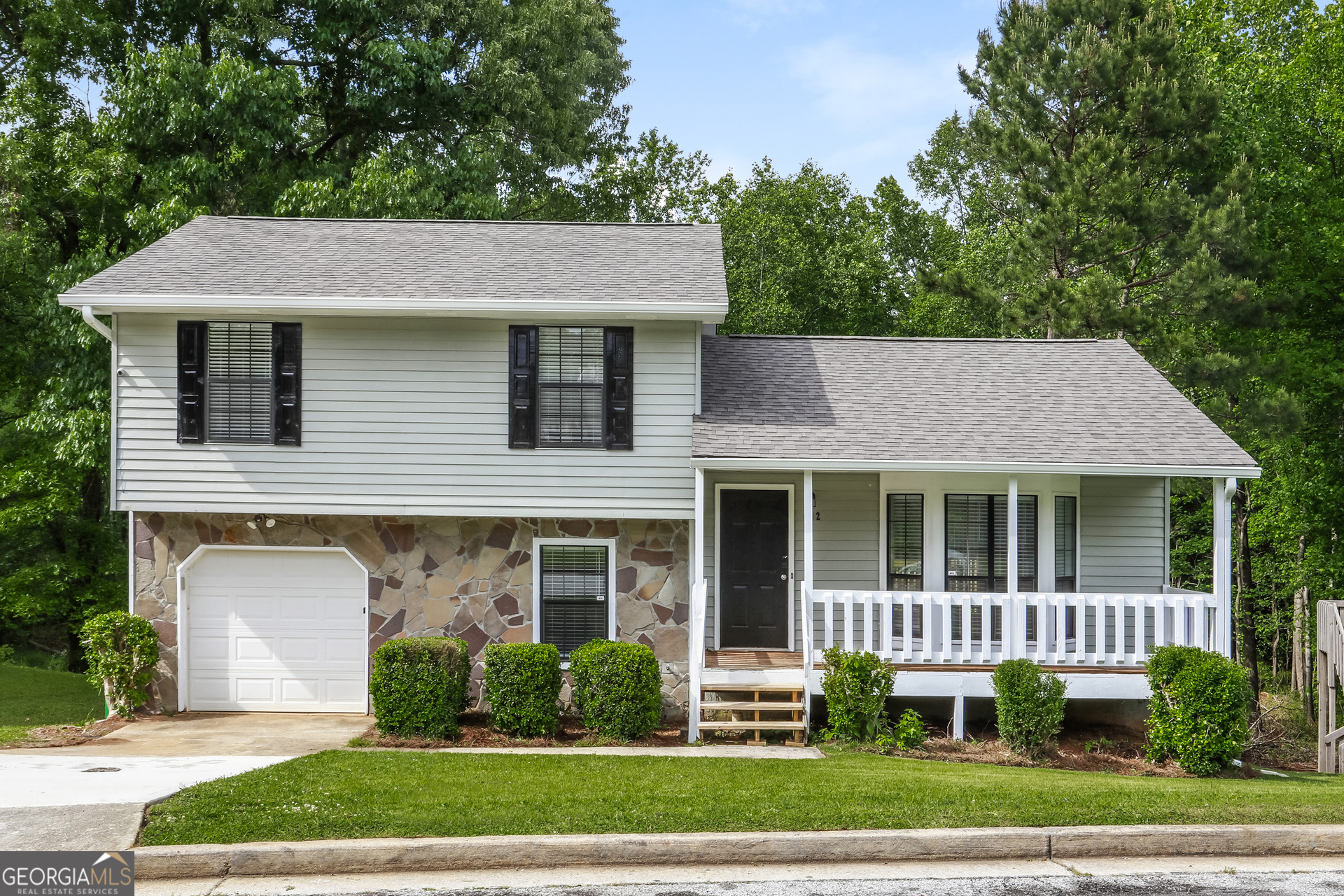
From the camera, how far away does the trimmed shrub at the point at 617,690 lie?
991cm

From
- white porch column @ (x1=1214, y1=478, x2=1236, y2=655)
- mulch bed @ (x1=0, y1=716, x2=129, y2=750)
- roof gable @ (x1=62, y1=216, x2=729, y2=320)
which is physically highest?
roof gable @ (x1=62, y1=216, x2=729, y2=320)

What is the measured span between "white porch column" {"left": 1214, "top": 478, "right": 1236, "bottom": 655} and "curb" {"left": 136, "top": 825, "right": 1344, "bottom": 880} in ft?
13.2

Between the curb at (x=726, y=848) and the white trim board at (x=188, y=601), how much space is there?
559cm

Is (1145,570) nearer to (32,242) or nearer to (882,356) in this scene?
(882,356)

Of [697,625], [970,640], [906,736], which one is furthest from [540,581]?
[970,640]

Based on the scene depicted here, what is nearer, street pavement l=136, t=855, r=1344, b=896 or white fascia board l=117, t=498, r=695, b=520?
street pavement l=136, t=855, r=1344, b=896

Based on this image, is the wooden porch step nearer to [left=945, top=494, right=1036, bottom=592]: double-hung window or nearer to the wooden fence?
[left=945, top=494, right=1036, bottom=592]: double-hung window

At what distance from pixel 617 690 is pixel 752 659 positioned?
199 centimetres

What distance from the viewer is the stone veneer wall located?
11211mm

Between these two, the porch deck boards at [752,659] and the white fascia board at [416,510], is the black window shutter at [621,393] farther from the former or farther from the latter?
the porch deck boards at [752,659]

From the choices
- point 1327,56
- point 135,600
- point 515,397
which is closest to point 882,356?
point 515,397

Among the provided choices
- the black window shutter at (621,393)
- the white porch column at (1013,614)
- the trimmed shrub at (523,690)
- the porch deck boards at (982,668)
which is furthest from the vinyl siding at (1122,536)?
the trimmed shrub at (523,690)

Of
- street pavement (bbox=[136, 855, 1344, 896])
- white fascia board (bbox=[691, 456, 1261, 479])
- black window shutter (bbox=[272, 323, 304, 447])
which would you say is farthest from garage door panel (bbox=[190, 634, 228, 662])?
street pavement (bbox=[136, 855, 1344, 896])

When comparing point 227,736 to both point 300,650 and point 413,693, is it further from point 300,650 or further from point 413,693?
point 413,693
